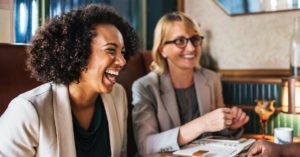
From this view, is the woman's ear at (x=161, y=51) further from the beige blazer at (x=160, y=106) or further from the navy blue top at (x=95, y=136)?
the navy blue top at (x=95, y=136)

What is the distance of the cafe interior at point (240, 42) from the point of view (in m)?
1.94

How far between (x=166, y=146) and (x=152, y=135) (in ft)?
0.39

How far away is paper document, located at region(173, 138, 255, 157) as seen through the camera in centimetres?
138

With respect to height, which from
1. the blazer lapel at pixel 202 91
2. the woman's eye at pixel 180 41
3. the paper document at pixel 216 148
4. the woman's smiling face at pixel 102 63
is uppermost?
the woman's eye at pixel 180 41

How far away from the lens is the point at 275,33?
2.77 m

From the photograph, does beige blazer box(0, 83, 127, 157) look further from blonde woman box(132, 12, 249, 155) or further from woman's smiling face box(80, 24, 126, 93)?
blonde woman box(132, 12, 249, 155)

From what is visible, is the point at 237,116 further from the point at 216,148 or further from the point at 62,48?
the point at 62,48

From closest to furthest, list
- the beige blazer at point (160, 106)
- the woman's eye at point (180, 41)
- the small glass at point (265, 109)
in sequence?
the beige blazer at point (160, 106) < the woman's eye at point (180, 41) < the small glass at point (265, 109)

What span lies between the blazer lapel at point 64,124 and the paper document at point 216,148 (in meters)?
0.43

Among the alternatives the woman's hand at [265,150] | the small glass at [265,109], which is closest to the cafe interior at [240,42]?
the small glass at [265,109]

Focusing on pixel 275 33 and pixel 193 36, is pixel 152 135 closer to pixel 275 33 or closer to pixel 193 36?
pixel 193 36

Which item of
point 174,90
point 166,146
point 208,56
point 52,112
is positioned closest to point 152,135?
point 166,146

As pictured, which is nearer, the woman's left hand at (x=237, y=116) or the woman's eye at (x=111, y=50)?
the woman's eye at (x=111, y=50)

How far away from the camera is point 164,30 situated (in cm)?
199
